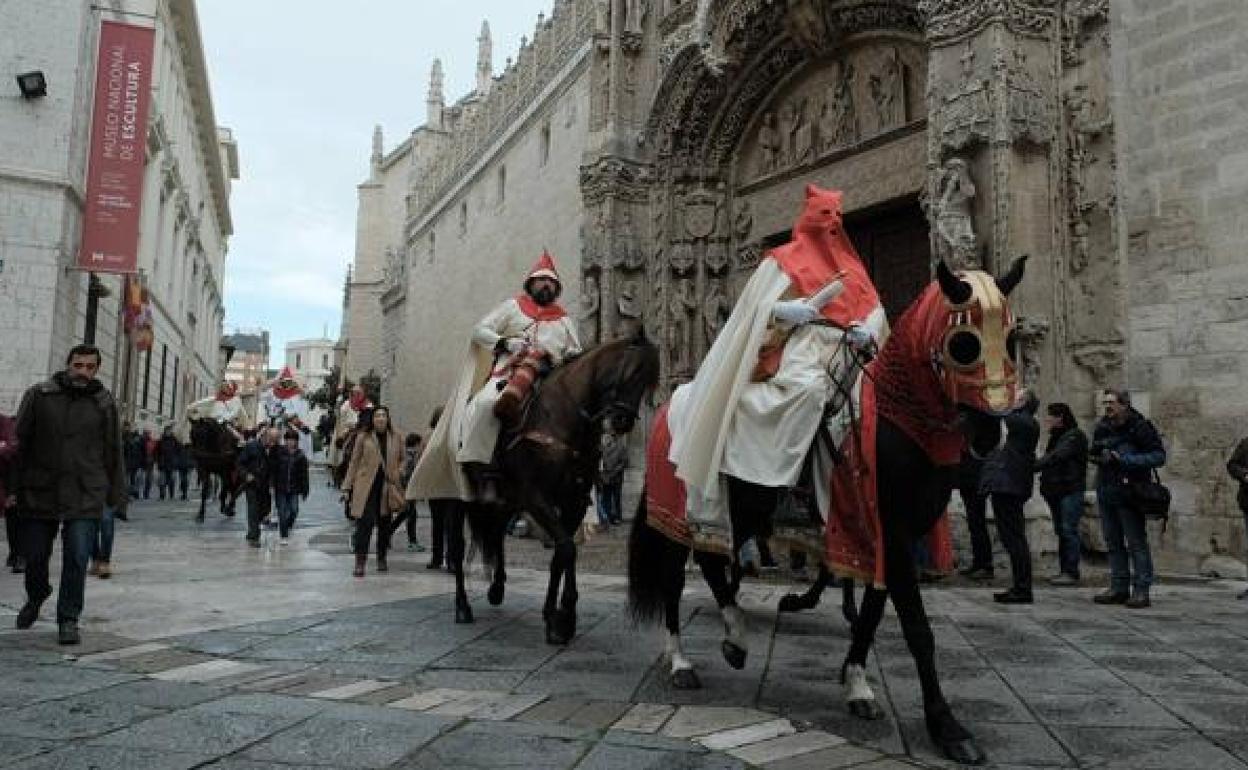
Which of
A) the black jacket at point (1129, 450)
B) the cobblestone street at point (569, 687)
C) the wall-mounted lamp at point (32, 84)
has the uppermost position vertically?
the wall-mounted lamp at point (32, 84)

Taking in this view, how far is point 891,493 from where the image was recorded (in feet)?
12.2

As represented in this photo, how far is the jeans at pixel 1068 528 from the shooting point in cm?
827

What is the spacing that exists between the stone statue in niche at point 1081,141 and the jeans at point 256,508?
10.7 m

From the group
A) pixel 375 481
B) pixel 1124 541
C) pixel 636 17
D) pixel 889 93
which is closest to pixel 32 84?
pixel 636 17

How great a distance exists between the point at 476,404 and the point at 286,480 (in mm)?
7492

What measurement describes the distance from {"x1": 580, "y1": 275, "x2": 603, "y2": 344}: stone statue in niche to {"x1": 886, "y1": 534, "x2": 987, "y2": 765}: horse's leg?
13.8 metres

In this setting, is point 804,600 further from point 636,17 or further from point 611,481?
point 636,17

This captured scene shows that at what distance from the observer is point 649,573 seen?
16.5 feet

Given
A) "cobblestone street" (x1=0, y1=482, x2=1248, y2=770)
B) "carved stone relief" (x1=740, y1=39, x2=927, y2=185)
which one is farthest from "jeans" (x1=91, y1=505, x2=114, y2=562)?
"carved stone relief" (x1=740, y1=39, x2=927, y2=185)

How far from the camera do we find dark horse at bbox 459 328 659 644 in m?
5.53

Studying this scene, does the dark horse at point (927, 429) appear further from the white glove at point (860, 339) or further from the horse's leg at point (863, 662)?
the white glove at point (860, 339)

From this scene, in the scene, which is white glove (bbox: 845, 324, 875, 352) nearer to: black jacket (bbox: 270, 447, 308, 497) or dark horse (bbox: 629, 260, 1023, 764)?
dark horse (bbox: 629, 260, 1023, 764)

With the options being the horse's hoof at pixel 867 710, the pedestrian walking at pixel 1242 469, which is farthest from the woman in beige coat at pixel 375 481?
the pedestrian walking at pixel 1242 469

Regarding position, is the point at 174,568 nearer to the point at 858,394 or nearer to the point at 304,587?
the point at 304,587
